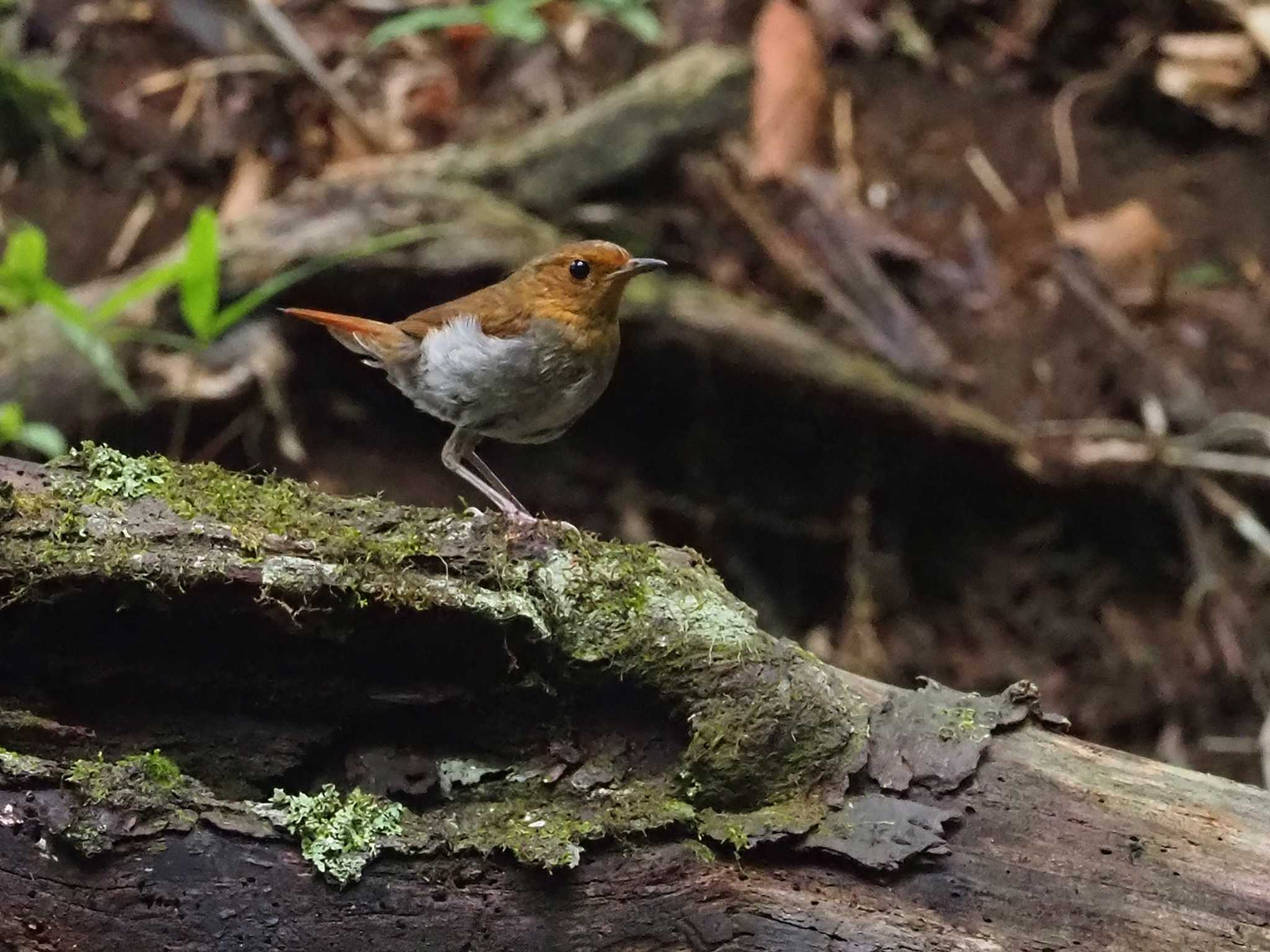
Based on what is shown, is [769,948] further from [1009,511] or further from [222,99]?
[222,99]

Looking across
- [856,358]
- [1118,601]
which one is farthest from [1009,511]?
[856,358]

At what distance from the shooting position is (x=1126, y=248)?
5082 mm

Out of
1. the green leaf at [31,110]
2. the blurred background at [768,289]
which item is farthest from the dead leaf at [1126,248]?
the green leaf at [31,110]

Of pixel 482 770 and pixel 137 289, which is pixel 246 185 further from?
pixel 482 770

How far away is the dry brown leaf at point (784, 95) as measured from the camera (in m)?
5.13

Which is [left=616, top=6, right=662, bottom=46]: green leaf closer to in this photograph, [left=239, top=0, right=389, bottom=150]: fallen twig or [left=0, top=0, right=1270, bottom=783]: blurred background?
[left=0, top=0, right=1270, bottom=783]: blurred background

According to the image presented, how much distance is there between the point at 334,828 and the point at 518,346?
1348 millimetres

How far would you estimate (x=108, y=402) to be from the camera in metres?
3.57

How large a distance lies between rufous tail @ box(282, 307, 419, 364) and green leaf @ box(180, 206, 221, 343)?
24 centimetres

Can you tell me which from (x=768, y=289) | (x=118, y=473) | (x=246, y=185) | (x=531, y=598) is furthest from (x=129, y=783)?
(x=768, y=289)

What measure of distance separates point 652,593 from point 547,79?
359 cm

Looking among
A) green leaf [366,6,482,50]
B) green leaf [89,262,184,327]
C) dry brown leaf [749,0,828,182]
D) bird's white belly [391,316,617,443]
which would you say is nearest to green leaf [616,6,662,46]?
green leaf [366,6,482,50]

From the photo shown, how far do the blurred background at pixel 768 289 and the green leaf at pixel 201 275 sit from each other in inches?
0.6

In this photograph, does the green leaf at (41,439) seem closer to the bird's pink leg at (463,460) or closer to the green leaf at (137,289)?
the green leaf at (137,289)
